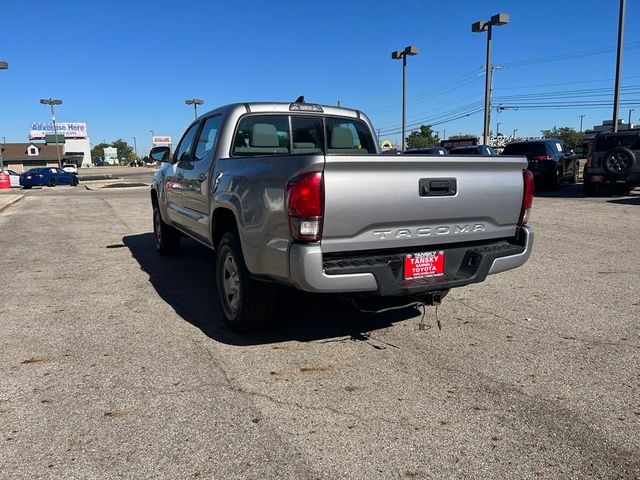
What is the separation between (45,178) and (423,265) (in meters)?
37.8

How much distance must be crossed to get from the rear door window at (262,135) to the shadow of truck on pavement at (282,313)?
1.48m

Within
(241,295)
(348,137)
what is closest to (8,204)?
(348,137)

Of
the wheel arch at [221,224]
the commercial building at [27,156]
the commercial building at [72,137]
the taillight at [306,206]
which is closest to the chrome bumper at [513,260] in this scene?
the taillight at [306,206]

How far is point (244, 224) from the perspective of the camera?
392 centimetres

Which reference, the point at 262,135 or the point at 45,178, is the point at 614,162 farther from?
the point at 45,178

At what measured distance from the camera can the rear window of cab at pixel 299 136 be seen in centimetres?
511

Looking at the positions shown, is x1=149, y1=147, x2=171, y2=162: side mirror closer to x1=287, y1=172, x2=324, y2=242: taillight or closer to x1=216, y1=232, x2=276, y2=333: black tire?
x1=216, y1=232, x2=276, y2=333: black tire

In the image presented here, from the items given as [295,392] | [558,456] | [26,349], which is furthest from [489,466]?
[26,349]

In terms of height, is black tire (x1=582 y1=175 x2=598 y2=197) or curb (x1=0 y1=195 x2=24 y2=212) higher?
black tire (x1=582 y1=175 x2=598 y2=197)

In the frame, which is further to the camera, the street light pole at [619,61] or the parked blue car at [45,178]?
the parked blue car at [45,178]

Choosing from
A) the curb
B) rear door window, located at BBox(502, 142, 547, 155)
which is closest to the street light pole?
rear door window, located at BBox(502, 142, 547, 155)

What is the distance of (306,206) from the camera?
321 centimetres

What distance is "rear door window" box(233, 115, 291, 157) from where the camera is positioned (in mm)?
5055

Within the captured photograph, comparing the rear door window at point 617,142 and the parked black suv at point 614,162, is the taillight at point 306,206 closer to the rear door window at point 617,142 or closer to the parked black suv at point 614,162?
the parked black suv at point 614,162
